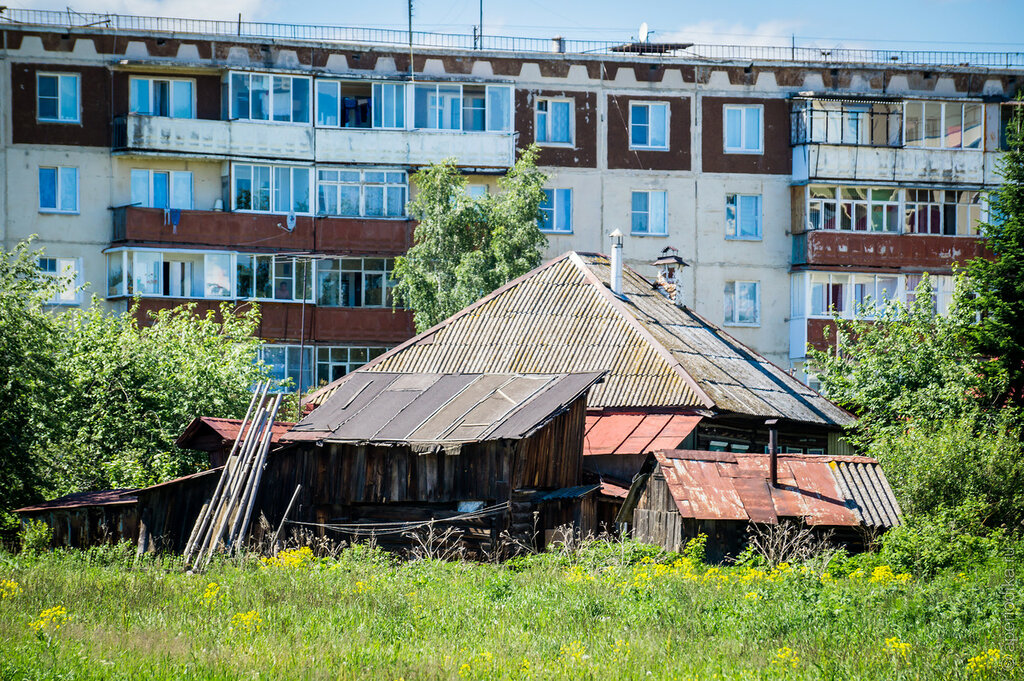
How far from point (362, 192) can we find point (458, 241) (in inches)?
153

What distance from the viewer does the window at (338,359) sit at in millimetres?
37531

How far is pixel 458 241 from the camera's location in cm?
3562

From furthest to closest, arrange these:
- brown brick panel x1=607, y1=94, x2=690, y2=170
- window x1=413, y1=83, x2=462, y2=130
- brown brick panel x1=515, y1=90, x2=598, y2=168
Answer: brown brick panel x1=607, y1=94, x2=690, y2=170, brown brick panel x1=515, y1=90, x2=598, y2=168, window x1=413, y1=83, x2=462, y2=130

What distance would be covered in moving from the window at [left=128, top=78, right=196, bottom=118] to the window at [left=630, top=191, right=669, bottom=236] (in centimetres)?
1326

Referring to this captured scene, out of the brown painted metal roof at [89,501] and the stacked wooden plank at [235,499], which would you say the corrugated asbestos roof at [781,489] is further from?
the brown painted metal roof at [89,501]

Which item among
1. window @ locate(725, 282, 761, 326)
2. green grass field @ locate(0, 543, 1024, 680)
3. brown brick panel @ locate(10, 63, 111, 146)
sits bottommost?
green grass field @ locate(0, 543, 1024, 680)

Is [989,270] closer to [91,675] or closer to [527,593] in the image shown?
[527,593]

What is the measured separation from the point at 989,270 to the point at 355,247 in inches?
679

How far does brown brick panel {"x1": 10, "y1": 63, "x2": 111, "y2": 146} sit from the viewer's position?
1454 inches

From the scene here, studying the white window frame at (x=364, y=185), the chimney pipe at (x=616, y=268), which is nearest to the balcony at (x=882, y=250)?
the chimney pipe at (x=616, y=268)

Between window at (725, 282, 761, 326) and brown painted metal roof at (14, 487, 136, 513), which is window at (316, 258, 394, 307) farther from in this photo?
brown painted metal roof at (14, 487, 136, 513)

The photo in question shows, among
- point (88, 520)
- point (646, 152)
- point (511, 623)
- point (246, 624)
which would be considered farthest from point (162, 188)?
point (511, 623)

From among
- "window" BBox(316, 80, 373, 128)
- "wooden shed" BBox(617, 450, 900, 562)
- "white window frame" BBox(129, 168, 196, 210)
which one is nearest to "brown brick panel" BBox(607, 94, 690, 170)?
"window" BBox(316, 80, 373, 128)

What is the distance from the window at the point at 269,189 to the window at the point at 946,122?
→ 18311mm
